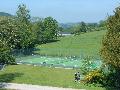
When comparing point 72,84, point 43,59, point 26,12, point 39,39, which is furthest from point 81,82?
point 26,12

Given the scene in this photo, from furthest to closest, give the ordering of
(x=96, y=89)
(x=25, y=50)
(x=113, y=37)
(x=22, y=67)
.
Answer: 1. (x=25, y=50)
2. (x=22, y=67)
3. (x=96, y=89)
4. (x=113, y=37)

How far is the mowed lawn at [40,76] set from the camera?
3519 centimetres

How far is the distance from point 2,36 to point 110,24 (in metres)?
11.2

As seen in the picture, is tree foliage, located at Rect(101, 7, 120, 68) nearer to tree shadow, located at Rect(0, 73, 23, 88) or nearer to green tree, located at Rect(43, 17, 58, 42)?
tree shadow, located at Rect(0, 73, 23, 88)

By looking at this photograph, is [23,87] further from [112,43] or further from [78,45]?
[78,45]

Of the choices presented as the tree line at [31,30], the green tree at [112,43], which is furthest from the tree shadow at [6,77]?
the green tree at [112,43]

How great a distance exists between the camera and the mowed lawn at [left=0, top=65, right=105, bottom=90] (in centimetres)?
3519

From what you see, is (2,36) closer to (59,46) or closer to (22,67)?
(22,67)

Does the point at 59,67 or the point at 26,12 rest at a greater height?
the point at 26,12

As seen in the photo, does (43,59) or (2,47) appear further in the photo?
(43,59)

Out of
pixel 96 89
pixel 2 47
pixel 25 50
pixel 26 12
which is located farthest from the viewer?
pixel 26 12

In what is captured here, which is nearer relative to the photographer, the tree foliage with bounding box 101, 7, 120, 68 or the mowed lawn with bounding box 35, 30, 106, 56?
the tree foliage with bounding box 101, 7, 120, 68

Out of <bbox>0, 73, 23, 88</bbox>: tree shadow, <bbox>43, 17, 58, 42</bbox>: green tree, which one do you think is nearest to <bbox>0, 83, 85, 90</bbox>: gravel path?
<bbox>0, 73, 23, 88</bbox>: tree shadow

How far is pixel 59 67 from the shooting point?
46.2 meters
